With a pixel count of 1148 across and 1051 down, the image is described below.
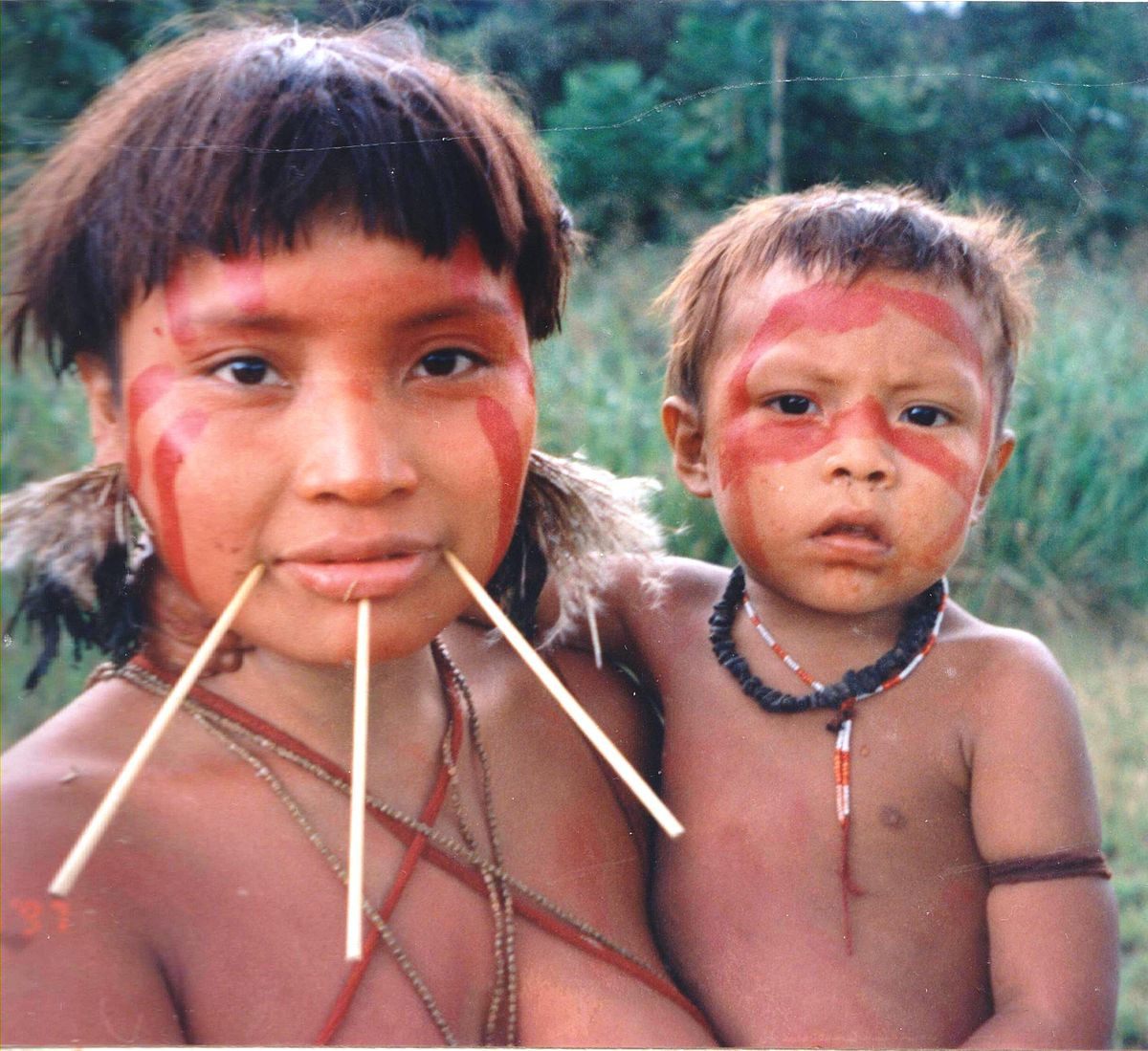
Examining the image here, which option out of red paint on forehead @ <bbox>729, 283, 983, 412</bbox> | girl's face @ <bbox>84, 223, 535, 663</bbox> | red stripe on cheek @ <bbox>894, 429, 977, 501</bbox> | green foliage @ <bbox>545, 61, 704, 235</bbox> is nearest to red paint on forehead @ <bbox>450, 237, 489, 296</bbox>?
girl's face @ <bbox>84, 223, 535, 663</bbox>

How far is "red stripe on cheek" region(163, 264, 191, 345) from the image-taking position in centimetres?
114

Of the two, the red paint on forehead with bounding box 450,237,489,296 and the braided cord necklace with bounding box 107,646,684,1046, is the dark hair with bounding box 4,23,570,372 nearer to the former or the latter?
the red paint on forehead with bounding box 450,237,489,296

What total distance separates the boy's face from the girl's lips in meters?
0.54

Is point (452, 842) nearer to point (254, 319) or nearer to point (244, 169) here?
point (254, 319)

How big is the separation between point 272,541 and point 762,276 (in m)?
0.69

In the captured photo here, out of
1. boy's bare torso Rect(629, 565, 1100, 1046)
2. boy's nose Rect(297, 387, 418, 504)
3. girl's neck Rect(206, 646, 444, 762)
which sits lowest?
boy's bare torso Rect(629, 565, 1100, 1046)

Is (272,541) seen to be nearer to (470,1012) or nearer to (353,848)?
(353,848)

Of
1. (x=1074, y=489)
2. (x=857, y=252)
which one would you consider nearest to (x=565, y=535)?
(x=857, y=252)

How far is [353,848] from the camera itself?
1.04 m

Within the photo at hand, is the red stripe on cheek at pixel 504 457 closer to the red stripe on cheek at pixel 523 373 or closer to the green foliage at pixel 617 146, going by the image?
the red stripe on cheek at pixel 523 373

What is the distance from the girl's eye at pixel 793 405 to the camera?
5.01 ft

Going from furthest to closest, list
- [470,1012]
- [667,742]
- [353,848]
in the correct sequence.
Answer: [667,742] < [470,1012] < [353,848]

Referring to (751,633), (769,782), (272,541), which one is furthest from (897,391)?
(272,541)

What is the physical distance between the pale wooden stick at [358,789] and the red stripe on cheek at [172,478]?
0.17 metres
